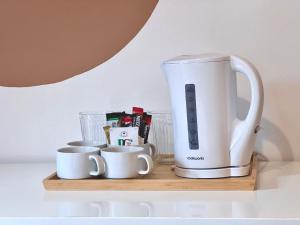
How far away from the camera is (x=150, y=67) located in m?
1.41

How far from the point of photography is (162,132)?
1.34 metres

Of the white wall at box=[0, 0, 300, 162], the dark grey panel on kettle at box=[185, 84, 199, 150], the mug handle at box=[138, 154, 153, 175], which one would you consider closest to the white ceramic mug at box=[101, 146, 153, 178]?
the mug handle at box=[138, 154, 153, 175]

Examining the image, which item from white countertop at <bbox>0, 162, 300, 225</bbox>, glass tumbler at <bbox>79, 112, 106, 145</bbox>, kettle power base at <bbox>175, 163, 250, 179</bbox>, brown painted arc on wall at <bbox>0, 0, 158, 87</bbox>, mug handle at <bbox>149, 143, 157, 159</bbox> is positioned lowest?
white countertop at <bbox>0, 162, 300, 225</bbox>

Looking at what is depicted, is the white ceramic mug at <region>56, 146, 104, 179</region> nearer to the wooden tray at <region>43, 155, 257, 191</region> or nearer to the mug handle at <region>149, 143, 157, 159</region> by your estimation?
the wooden tray at <region>43, 155, 257, 191</region>

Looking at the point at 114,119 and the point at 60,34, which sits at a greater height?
the point at 60,34

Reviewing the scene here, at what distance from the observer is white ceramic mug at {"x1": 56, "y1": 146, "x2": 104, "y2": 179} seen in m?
1.09

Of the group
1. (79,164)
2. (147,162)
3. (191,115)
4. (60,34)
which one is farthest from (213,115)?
(60,34)

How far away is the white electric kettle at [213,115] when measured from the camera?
108 cm

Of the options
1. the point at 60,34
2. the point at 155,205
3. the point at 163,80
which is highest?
the point at 60,34

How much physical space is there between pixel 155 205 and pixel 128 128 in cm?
29

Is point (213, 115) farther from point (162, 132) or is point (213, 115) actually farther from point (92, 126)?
point (92, 126)

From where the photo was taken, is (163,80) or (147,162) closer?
(147,162)

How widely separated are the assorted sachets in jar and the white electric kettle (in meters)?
0.14

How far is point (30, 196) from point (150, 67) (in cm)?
54
